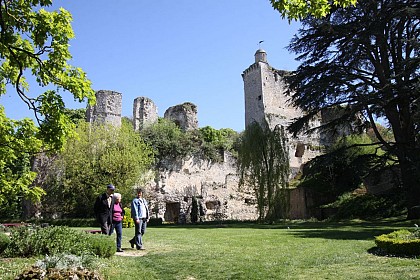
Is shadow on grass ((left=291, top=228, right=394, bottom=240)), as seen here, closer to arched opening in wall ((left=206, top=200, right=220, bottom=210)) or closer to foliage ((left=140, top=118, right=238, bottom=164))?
arched opening in wall ((left=206, top=200, right=220, bottom=210))

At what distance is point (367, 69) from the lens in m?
19.4

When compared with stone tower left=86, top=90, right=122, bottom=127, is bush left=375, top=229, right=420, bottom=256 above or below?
below

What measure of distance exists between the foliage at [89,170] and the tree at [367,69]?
9.55 m

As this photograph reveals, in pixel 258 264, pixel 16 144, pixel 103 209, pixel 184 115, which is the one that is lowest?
pixel 258 264

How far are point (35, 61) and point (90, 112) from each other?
2300 cm

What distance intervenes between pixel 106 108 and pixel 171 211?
29.5 feet

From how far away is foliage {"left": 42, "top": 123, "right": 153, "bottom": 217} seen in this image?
2177cm

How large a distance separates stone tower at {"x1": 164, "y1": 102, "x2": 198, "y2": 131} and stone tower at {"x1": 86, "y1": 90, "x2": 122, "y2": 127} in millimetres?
6323

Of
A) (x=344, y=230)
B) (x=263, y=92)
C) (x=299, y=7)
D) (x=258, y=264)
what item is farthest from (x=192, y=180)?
(x=299, y=7)

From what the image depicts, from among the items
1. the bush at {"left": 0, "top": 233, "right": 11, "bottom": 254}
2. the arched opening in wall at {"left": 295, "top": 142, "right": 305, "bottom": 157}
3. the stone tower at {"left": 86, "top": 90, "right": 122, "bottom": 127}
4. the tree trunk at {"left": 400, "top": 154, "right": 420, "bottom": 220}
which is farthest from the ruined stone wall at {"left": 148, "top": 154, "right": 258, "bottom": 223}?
the bush at {"left": 0, "top": 233, "right": 11, "bottom": 254}

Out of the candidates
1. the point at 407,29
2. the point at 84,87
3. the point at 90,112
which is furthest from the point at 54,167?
the point at 407,29

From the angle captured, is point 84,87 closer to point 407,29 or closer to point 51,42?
point 51,42

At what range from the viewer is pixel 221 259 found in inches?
265

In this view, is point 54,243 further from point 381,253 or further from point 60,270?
point 381,253
